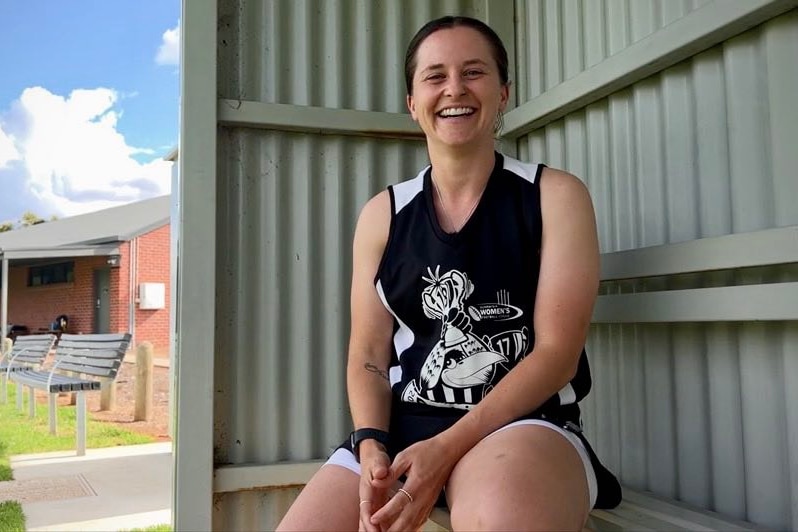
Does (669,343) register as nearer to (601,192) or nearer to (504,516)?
(601,192)

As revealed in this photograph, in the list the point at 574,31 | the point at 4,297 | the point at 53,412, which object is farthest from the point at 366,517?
the point at 4,297

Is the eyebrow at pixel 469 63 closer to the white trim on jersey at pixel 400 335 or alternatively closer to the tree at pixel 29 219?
the white trim on jersey at pixel 400 335

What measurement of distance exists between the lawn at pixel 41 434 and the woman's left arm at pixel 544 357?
16.9 ft

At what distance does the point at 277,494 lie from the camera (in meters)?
2.22

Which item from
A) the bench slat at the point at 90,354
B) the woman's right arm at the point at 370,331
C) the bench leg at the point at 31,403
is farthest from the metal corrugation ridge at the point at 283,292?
the bench leg at the point at 31,403

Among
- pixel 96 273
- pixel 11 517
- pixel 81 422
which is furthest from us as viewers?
pixel 96 273

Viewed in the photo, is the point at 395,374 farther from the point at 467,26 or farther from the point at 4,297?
the point at 4,297

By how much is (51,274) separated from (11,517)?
6979mm

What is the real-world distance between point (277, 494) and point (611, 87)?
161cm

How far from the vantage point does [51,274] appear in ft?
34.3

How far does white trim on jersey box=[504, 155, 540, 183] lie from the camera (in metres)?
1.49

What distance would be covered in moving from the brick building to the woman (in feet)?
27.2

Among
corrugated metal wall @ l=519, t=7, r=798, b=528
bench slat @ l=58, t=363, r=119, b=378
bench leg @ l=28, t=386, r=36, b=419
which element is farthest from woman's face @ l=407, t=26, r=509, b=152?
bench leg @ l=28, t=386, r=36, b=419

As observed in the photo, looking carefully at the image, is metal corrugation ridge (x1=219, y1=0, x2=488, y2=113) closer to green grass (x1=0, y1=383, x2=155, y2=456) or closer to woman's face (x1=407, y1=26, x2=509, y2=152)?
woman's face (x1=407, y1=26, x2=509, y2=152)
